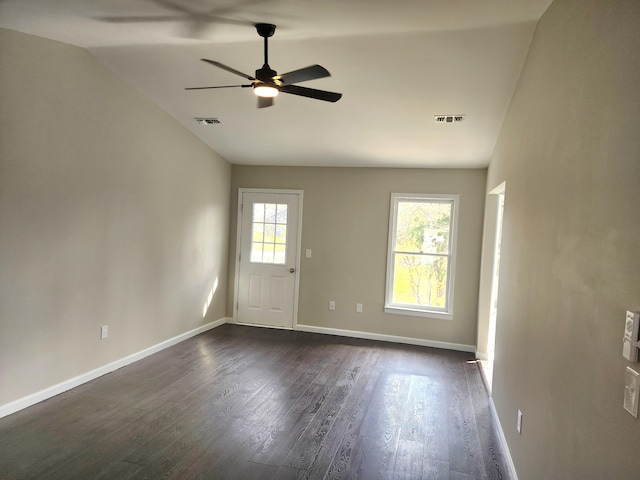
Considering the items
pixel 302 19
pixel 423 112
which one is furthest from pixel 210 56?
pixel 423 112

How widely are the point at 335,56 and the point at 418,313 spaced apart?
3571mm

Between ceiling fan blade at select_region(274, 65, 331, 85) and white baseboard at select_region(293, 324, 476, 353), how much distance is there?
3939 millimetres

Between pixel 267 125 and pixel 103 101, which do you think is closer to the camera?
pixel 103 101

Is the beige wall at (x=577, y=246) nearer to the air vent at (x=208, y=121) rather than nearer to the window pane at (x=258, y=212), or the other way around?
the air vent at (x=208, y=121)

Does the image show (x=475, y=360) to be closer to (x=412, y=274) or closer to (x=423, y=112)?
(x=412, y=274)

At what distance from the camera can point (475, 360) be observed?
5.11m

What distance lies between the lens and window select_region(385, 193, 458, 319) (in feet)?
18.4

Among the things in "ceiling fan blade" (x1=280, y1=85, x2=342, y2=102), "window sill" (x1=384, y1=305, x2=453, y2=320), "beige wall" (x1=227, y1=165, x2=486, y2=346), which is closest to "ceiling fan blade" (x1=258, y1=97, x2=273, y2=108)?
"ceiling fan blade" (x1=280, y1=85, x2=342, y2=102)

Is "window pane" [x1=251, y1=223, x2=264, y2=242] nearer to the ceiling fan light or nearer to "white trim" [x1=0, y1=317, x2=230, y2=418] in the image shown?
"white trim" [x1=0, y1=317, x2=230, y2=418]

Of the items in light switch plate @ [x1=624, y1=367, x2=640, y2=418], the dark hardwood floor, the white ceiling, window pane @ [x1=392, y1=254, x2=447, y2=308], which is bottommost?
the dark hardwood floor

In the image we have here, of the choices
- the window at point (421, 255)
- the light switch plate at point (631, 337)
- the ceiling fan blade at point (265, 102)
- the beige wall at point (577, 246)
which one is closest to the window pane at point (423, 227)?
the window at point (421, 255)

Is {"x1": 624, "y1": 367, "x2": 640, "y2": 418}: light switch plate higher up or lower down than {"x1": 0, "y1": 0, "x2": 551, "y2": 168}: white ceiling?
lower down

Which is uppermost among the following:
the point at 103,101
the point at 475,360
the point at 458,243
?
the point at 103,101

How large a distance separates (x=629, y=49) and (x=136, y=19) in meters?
A: 2.98
